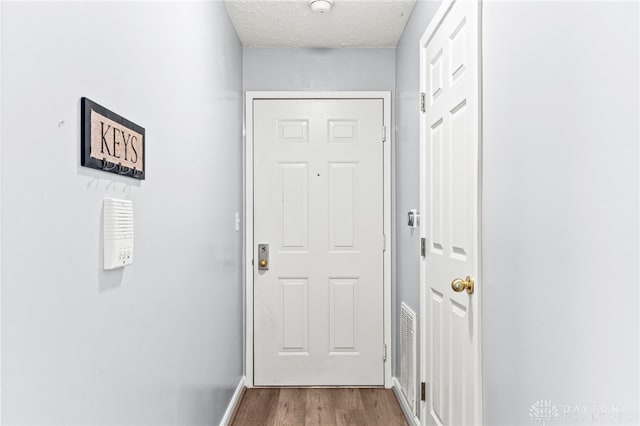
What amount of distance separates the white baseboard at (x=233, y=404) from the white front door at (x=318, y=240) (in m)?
0.17

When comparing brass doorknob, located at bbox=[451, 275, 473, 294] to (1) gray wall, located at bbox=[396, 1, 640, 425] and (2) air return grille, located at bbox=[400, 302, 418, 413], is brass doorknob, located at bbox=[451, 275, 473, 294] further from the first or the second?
(2) air return grille, located at bbox=[400, 302, 418, 413]

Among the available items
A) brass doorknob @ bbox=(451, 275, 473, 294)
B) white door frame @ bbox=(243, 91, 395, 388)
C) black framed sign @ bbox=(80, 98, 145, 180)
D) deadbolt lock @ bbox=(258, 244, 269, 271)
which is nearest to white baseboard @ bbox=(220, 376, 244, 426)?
white door frame @ bbox=(243, 91, 395, 388)

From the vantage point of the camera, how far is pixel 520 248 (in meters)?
1.27

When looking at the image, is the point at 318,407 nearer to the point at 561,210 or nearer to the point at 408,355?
the point at 408,355

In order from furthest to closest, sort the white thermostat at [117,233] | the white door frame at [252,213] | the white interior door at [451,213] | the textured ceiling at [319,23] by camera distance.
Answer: the white door frame at [252,213], the textured ceiling at [319,23], the white interior door at [451,213], the white thermostat at [117,233]

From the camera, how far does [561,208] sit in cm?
106

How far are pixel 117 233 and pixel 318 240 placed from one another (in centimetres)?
212

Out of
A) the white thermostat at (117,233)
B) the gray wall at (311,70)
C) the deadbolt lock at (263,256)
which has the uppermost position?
the gray wall at (311,70)

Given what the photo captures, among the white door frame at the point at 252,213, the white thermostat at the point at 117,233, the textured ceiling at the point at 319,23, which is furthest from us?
the white door frame at the point at 252,213

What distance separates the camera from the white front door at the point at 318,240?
10.6 feet

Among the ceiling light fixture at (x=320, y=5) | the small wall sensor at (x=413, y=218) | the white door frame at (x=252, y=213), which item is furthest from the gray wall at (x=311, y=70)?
the small wall sensor at (x=413, y=218)

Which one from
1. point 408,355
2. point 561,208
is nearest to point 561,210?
point 561,208

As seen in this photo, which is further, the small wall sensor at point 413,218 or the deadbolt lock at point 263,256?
the deadbolt lock at point 263,256

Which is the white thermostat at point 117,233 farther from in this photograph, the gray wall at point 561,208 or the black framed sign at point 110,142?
the gray wall at point 561,208
